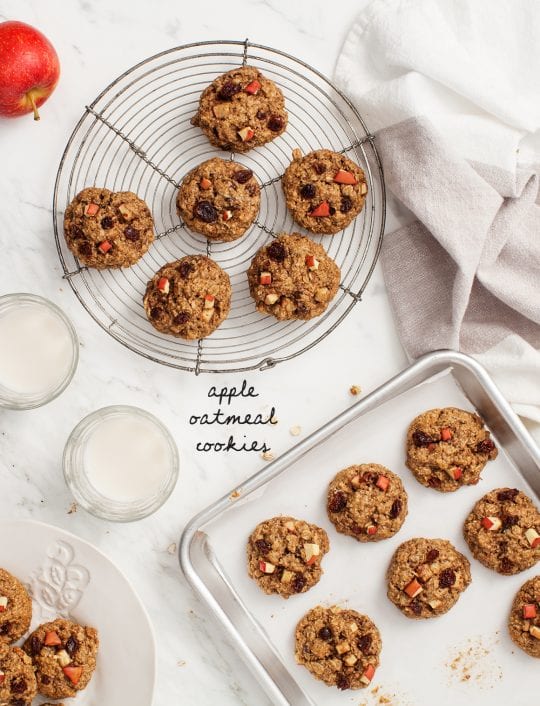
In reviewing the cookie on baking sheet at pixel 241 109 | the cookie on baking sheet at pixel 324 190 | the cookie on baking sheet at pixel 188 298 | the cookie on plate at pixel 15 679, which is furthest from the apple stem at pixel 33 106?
the cookie on plate at pixel 15 679

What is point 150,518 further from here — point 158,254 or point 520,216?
point 520,216

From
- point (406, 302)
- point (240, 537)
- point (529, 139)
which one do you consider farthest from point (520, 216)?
point (240, 537)

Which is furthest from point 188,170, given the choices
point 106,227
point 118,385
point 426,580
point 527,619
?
point 527,619

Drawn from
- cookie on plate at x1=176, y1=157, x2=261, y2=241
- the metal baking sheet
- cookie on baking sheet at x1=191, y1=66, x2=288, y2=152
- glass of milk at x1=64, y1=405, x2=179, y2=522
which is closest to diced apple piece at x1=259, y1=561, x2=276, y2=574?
the metal baking sheet

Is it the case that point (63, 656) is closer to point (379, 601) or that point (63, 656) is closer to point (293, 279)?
point (379, 601)

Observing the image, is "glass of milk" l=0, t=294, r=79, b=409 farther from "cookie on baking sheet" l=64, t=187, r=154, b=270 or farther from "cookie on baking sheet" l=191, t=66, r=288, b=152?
"cookie on baking sheet" l=191, t=66, r=288, b=152
